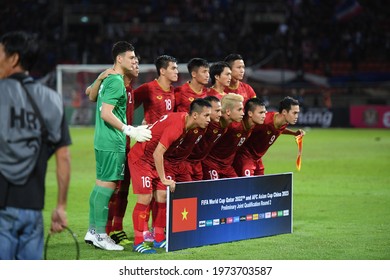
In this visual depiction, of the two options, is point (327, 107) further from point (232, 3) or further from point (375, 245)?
point (375, 245)

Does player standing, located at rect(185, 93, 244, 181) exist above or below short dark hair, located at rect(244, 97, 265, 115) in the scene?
below

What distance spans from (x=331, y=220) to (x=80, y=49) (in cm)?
3134

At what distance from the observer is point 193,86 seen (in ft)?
33.3

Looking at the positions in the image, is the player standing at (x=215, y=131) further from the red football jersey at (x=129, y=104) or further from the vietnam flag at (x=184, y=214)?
the red football jersey at (x=129, y=104)

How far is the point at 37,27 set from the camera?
4191 cm

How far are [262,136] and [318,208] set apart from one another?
2546 mm

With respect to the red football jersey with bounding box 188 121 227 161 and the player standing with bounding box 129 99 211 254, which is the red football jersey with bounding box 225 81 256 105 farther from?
the player standing with bounding box 129 99 211 254

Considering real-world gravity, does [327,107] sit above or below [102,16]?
below

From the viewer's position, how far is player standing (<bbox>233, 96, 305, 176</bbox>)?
9859mm

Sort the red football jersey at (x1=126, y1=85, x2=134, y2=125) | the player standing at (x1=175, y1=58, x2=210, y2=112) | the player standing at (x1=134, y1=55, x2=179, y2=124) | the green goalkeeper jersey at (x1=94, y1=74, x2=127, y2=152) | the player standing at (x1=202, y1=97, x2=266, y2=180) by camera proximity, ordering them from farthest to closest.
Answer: the player standing at (x1=175, y1=58, x2=210, y2=112) → the player standing at (x1=134, y1=55, x2=179, y2=124) → the player standing at (x1=202, y1=97, x2=266, y2=180) → the red football jersey at (x1=126, y1=85, x2=134, y2=125) → the green goalkeeper jersey at (x1=94, y1=74, x2=127, y2=152)

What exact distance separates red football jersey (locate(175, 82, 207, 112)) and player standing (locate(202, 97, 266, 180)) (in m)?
0.73

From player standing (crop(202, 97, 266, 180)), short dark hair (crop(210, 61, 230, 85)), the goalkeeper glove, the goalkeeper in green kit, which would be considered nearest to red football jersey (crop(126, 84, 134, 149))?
the goalkeeper in green kit
